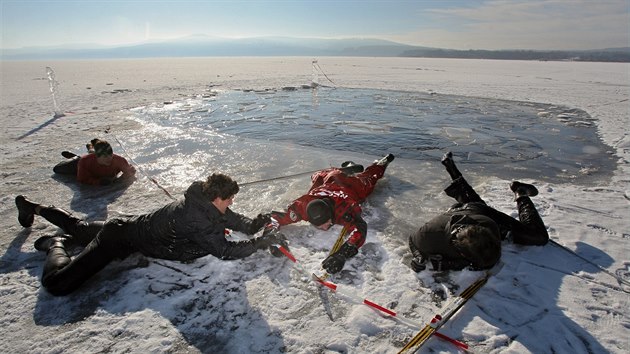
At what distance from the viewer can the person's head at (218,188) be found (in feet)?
9.90

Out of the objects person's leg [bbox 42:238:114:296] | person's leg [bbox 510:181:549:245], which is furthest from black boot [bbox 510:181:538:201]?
person's leg [bbox 42:238:114:296]

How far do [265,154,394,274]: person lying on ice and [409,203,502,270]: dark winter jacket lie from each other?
2.32ft

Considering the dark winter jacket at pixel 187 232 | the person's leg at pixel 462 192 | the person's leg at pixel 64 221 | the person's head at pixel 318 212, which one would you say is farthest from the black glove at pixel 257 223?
the person's leg at pixel 462 192

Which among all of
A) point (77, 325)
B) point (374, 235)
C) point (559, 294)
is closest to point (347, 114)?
point (374, 235)

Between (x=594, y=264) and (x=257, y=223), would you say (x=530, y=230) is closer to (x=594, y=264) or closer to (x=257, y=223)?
(x=594, y=264)

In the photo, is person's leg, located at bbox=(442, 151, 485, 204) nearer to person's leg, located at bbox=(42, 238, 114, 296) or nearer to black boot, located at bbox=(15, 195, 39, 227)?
person's leg, located at bbox=(42, 238, 114, 296)

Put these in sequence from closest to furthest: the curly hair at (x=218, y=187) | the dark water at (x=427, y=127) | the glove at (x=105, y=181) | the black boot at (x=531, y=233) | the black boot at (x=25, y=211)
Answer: the curly hair at (x=218, y=187) < the black boot at (x=531, y=233) < the black boot at (x=25, y=211) < the glove at (x=105, y=181) < the dark water at (x=427, y=127)

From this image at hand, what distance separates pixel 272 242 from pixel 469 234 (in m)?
2.03

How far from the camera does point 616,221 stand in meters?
4.66

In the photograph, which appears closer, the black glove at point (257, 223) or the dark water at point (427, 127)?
the black glove at point (257, 223)

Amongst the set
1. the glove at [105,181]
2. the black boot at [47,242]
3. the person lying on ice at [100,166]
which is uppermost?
the person lying on ice at [100,166]

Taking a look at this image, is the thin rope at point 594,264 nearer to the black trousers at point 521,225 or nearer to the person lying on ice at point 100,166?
the black trousers at point 521,225

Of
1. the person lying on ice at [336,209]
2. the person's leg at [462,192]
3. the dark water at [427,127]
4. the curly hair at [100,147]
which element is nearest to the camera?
the person lying on ice at [336,209]

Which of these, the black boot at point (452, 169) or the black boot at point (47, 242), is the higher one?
the black boot at point (452, 169)
